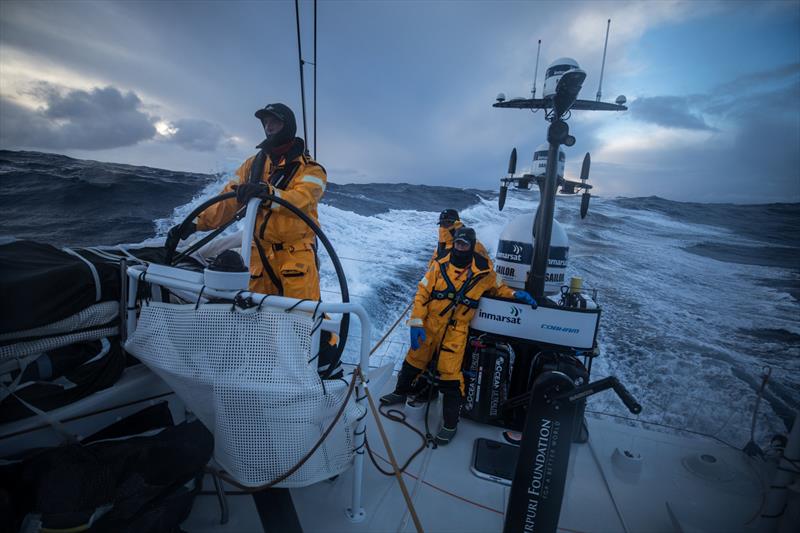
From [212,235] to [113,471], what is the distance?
3.05 feet

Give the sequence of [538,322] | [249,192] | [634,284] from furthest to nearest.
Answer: [634,284] → [538,322] → [249,192]

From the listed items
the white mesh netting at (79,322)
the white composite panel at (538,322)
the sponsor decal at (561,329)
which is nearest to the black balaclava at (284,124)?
the white mesh netting at (79,322)

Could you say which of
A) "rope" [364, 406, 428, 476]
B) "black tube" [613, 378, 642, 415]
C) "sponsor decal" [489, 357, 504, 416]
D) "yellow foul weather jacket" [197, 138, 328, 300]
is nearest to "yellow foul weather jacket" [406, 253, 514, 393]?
"sponsor decal" [489, 357, 504, 416]

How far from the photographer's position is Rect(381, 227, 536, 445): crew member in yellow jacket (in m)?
2.23

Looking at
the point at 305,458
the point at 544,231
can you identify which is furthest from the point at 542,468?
the point at 544,231

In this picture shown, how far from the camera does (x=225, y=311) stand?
1093 millimetres

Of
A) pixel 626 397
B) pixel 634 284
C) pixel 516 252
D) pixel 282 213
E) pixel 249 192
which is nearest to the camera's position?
pixel 626 397

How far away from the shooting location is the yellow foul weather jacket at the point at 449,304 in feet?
7.48

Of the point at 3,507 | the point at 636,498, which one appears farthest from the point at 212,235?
the point at 636,498

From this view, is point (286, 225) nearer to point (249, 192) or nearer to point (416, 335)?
point (249, 192)

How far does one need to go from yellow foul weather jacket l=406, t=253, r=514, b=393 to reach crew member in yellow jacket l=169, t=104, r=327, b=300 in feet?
2.51

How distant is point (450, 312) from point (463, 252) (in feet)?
1.34

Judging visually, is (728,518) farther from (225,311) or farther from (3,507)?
(3,507)

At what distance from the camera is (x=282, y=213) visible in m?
1.76
